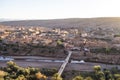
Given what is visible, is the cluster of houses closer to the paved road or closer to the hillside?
the paved road

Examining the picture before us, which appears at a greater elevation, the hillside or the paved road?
the paved road

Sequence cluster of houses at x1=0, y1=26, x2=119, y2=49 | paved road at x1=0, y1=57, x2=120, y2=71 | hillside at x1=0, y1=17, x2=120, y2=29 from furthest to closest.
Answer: hillside at x1=0, y1=17, x2=120, y2=29, cluster of houses at x1=0, y1=26, x2=119, y2=49, paved road at x1=0, y1=57, x2=120, y2=71

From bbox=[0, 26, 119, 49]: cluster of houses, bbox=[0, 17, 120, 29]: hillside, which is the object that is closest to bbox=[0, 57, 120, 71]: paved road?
bbox=[0, 26, 119, 49]: cluster of houses

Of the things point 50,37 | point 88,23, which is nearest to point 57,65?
point 50,37

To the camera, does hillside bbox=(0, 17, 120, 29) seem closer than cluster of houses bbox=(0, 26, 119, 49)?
No

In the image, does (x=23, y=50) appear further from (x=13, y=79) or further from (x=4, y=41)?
(x=13, y=79)

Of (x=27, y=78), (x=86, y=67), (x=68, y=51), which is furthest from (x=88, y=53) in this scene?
(x=27, y=78)

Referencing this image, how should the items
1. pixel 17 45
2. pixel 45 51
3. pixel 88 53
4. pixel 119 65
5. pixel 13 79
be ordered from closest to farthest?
pixel 13 79 → pixel 119 65 → pixel 88 53 → pixel 45 51 → pixel 17 45

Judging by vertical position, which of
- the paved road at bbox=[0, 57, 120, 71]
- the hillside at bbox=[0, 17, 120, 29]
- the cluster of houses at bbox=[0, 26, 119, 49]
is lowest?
the hillside at bbox=[0, 17, 120, 29]

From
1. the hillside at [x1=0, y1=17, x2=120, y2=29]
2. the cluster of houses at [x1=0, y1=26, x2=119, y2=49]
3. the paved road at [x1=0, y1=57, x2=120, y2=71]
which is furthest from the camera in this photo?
the hillside at [x1=0, y1=17, x2=120, y2=29]

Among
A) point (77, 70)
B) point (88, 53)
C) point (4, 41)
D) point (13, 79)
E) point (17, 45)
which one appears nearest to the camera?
point (13, 79)

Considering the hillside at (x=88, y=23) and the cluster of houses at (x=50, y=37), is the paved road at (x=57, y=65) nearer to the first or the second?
the cluster of houses at (x=50, y=37)
